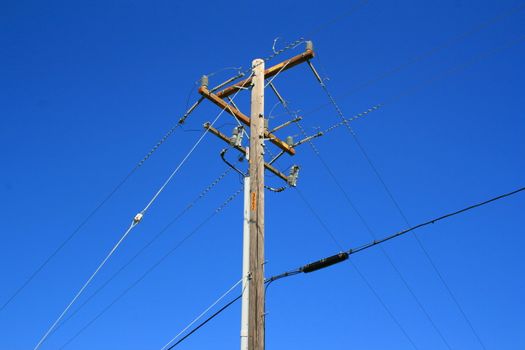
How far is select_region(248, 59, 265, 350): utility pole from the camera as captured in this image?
6777 mm

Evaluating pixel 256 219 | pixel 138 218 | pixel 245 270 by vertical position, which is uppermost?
pixel 138 218

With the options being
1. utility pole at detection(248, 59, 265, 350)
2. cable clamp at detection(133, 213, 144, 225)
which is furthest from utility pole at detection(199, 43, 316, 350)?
Answer: cable clamp at detection(133, 213, 144, 225)

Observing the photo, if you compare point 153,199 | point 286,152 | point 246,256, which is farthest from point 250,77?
point 246,256

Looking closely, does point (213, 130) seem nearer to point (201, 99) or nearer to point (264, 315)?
point (201, 99)

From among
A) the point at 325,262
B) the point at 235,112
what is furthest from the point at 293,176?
the point at 325,262

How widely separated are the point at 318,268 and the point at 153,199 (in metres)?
3.97

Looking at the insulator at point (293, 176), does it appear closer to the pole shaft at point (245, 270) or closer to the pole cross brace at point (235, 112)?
the pole cross brace at point (235, 112)

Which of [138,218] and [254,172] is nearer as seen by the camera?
[254,172]

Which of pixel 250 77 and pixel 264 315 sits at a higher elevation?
pixel 250 77

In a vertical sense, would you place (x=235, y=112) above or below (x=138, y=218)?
above

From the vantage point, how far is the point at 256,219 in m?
7.63

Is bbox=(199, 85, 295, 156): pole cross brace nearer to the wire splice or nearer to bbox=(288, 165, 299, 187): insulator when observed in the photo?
bbox=(288, 165, 299, 187): insulator

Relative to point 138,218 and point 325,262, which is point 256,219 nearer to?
point 325,262

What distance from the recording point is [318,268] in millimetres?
7703
